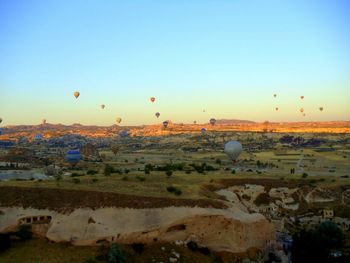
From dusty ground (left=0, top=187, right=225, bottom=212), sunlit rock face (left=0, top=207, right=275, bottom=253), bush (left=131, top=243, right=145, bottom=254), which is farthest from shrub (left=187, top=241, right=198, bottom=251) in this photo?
bush (left=131, top=243, right=145, bottom=254)

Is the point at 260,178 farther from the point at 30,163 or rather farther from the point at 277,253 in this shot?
the point at 30,163

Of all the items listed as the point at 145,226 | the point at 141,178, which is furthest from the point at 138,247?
the point at 141,178

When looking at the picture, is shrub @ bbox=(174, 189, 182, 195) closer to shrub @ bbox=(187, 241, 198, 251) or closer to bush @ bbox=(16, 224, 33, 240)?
shrub @ bbox=(187, 241, 198, 251)

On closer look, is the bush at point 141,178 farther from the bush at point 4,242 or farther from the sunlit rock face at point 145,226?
the bush at point 4,242

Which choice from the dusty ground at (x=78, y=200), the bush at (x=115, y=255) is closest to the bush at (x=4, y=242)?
the dusty ground at (x=78, y=200)

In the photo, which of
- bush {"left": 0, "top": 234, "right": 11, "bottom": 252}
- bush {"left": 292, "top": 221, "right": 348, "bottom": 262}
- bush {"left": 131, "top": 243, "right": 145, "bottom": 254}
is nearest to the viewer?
bush {"left": 131, "top": 243, "right": 145, "bottom": 254}

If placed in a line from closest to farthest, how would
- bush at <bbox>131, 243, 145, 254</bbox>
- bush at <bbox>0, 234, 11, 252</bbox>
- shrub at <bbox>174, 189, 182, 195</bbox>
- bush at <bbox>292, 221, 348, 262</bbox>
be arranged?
bush at <bbox>131, 243, 145, 254</bbox> < bush at <bbox>0, 234, 11, 252</bbox> < bush at <bbox>292, 221, 348, 262</bbox> < shrub at <bbox>174, 189, 182, 195</bbox>
